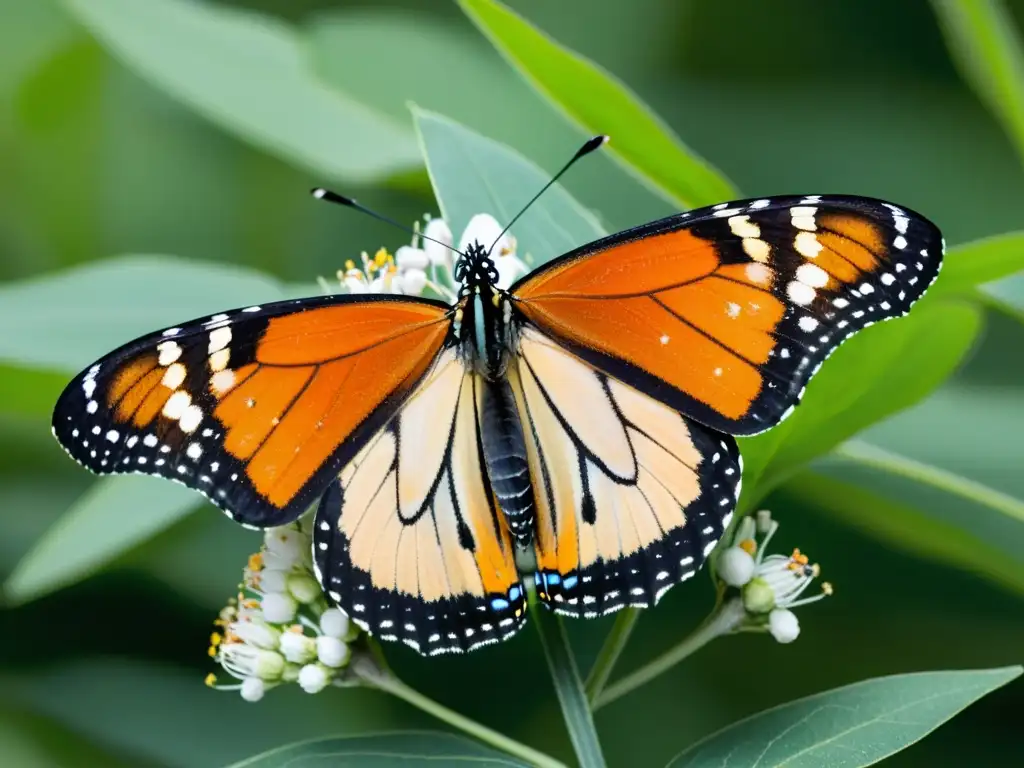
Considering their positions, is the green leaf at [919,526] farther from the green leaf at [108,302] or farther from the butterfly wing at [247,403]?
the green leaf at [108,302]

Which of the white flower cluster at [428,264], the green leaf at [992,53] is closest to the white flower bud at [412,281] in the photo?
the white flower cluster at [428,264]

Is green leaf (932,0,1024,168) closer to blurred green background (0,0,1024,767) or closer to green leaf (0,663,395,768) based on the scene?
blurred green background (0,0,1024,767)

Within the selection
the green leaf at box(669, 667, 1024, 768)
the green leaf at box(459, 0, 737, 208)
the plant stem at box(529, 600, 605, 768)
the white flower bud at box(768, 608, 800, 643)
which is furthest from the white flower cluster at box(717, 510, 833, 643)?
the green leaf at box(459, 0, 737, 208)

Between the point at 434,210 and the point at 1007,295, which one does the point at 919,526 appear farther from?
the point at 434,210

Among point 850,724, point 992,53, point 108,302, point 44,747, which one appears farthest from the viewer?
point 44,747

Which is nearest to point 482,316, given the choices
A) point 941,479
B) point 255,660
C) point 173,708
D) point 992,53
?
point 255,660

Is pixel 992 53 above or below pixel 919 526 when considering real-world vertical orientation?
above
